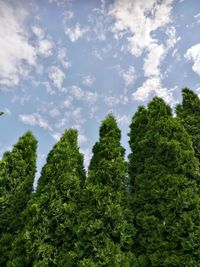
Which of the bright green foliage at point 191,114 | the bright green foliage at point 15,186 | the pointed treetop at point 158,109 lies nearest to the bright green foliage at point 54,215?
the bright green foliage at point 15,186

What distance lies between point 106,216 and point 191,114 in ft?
25.3

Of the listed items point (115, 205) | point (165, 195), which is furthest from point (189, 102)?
point (115, 205)

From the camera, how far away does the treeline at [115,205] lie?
9.97 metres

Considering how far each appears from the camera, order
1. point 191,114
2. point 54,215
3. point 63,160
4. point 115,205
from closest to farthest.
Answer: point 115,205, point 54,215, point 63,160, point 191,114

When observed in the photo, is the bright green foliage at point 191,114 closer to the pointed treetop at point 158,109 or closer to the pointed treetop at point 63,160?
the pointed treetop at point 158,109

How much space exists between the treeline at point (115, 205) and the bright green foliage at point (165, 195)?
0.12 ft

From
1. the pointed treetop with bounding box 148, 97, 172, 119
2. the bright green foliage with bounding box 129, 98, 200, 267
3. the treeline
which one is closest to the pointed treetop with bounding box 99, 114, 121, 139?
the treeline

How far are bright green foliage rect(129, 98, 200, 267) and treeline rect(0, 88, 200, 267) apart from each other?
1.4 inches

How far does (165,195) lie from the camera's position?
10.6 m

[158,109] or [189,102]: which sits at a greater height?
[189,102]

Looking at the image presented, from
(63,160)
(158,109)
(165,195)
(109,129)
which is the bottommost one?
(165,195)

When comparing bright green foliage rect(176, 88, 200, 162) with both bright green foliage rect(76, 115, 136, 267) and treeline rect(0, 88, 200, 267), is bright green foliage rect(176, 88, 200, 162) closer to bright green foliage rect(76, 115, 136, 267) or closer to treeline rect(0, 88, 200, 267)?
treeline rect(0, 88, 200, 267)

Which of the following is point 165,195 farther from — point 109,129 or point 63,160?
point 63,160

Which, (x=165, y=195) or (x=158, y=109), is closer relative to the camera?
(x=165, y=195)
